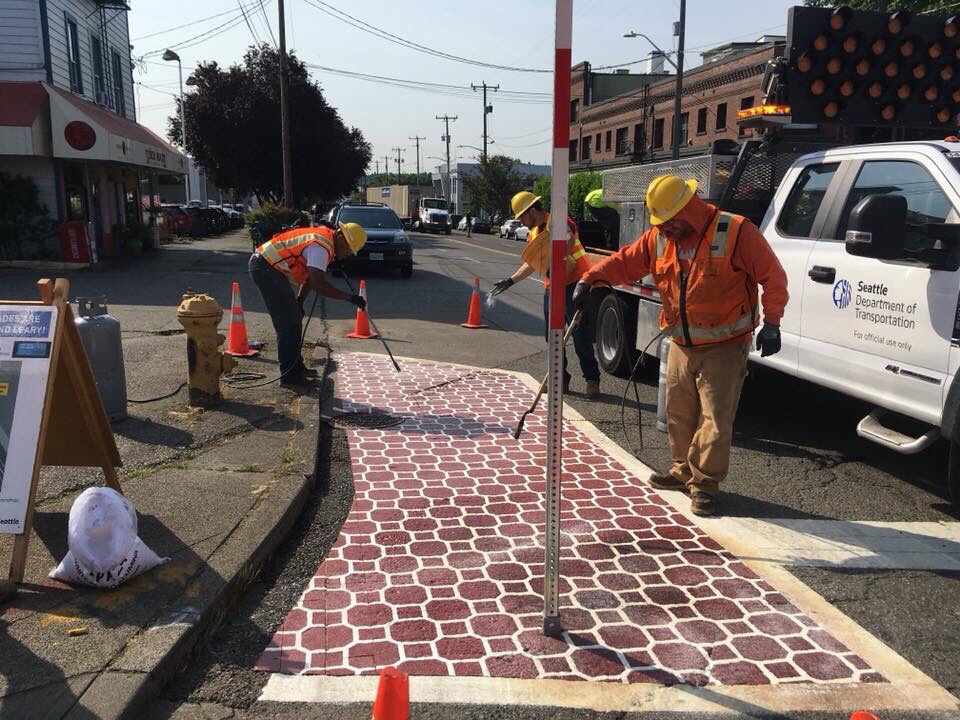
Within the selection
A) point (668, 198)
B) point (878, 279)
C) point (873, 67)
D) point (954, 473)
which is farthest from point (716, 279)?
point (873, 67)

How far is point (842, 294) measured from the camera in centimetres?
516

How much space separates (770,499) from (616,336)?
11.5 ft

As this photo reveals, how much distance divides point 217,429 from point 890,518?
15.0ft

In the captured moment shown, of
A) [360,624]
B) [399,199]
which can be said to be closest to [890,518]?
[360,624]

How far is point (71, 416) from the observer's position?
4.25 m

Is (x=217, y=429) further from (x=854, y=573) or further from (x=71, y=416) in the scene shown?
(x=854, y=573)

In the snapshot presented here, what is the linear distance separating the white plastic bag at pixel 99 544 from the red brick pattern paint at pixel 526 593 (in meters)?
0.76

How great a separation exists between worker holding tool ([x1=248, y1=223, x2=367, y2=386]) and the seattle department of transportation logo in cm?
359

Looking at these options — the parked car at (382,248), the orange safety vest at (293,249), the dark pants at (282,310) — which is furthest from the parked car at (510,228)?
the orange safety vest at (293,249)

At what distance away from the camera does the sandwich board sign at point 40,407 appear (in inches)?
142

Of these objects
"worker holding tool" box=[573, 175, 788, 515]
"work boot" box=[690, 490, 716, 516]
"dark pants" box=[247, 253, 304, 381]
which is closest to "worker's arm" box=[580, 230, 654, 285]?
"worker holding tool" box=[573, 175, 788, 515]

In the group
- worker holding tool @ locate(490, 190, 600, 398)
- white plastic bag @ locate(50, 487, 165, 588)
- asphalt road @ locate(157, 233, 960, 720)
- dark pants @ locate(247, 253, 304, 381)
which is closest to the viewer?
asphalt road @ locate(157, 233, 960, 720)

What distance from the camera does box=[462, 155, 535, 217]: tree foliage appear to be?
67688 millimetres

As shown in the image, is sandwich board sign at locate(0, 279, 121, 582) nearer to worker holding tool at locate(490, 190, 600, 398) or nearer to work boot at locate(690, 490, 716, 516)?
work boot at locate(690, 490, 716, 516)
